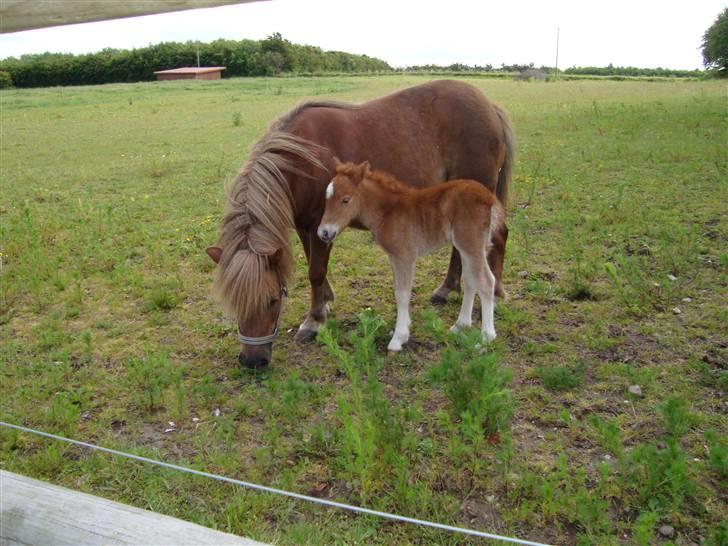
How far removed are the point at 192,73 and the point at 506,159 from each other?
49534 millimetres

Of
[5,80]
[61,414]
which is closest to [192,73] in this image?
[5,80]

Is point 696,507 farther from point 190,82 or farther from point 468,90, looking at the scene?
point 190,82

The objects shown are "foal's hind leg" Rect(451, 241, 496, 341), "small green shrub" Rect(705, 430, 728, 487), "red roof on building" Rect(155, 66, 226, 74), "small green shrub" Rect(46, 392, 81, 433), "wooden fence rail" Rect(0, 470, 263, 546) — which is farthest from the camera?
"red roof on building" Rect(155, 66, 226, 74)

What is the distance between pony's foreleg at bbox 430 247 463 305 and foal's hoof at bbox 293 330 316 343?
4.15ft

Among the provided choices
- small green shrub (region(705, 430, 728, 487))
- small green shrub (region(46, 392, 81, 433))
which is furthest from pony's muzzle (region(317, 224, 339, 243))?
small green shrub (region(705, 430, 728, 487))

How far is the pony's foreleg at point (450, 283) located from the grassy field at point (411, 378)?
17 centimetres

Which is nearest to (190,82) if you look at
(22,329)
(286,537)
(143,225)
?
(143,225)

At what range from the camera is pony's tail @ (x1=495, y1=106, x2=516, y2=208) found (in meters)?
5.82

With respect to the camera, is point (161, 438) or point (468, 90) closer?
point (161, 438)

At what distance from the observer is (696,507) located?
2.89 m

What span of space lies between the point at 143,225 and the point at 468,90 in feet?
16.0

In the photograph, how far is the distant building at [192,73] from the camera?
50.4 m

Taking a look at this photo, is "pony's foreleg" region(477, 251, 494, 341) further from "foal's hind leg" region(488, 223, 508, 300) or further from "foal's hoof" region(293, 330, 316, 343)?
"foal's hoof" region(293, 330, 316, 343)

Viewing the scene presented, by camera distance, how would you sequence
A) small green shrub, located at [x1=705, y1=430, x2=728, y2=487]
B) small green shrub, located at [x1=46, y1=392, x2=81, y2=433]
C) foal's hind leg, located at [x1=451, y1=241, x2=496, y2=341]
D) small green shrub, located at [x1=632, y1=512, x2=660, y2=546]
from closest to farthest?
1. small green shrub, located at [x1=632, y1=512, x2=660, y2=546]
2. small green shrub, located at [x1=705, y1=430, x2=728, y2=487]
3. small green shrub, located at [x1=46, y1=392, x2=81, y2=433]
4. foal's hind leg, located at [x1=451, y1=241, x2=496, y2=341]
